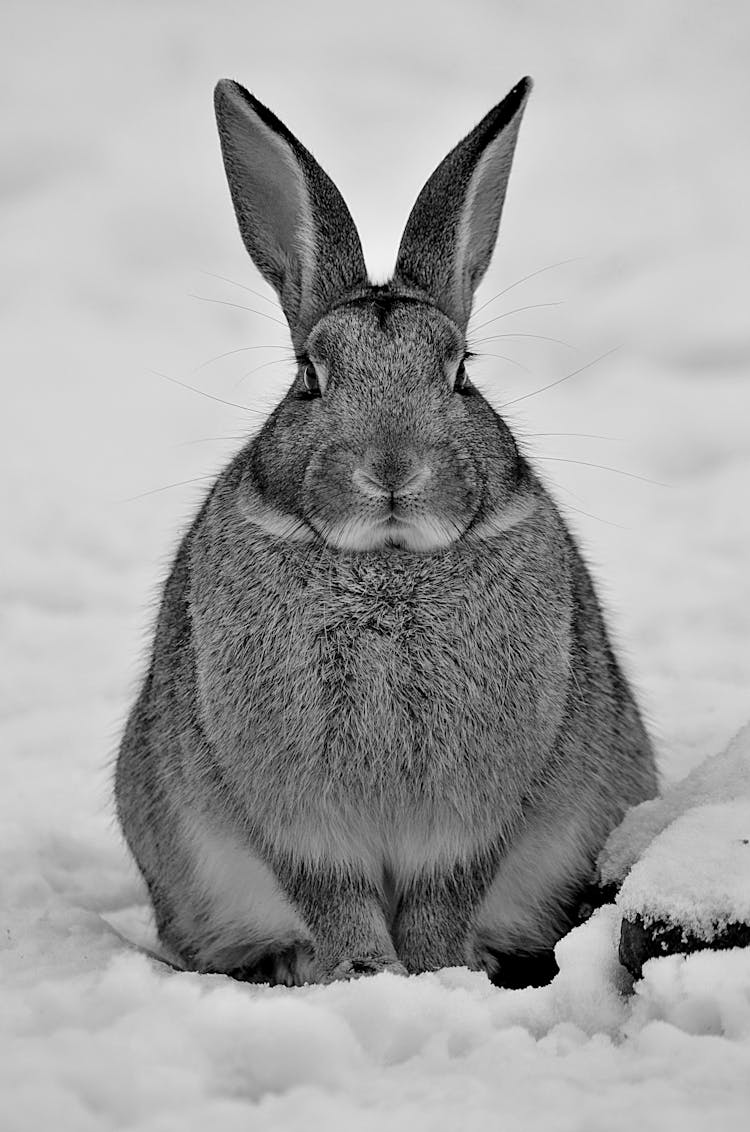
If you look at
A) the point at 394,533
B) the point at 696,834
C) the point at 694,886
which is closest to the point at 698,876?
the point at 694,886

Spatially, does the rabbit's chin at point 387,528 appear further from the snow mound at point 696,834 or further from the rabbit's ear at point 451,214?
the snow mound at point 696,834

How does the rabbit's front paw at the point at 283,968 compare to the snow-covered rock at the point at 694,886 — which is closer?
the snow-covered rock at the point at 694,886

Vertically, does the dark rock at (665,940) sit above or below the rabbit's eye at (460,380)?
below

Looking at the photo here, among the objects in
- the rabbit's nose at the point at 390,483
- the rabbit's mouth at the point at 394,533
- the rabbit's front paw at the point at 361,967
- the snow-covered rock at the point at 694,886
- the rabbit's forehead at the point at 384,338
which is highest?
the rabbit's forehead at the point at 384,338

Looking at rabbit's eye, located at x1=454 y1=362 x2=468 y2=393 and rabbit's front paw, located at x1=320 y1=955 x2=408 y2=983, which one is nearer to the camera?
rabbit's front paw, located at x1=320 y1=955 x2=408 y2=983

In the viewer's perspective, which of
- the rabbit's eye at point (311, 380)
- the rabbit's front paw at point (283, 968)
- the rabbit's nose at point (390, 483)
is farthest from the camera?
the rabbit's front paw at point (283, 968)

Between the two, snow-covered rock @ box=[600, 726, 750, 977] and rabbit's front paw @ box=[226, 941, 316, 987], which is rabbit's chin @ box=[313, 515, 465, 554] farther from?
rabbit's front paw @ box=[226, 941, 316, 987]

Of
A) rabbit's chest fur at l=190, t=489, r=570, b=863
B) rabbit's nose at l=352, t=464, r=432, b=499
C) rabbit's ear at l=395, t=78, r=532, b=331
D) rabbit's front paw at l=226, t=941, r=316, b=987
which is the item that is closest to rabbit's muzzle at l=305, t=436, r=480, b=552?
rabbit's nose at l=352, t=464, r=432, b=499

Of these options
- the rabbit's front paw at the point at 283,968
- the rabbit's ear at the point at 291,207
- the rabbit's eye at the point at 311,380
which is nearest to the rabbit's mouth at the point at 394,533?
the rabbit's eye at the point at 311,380
